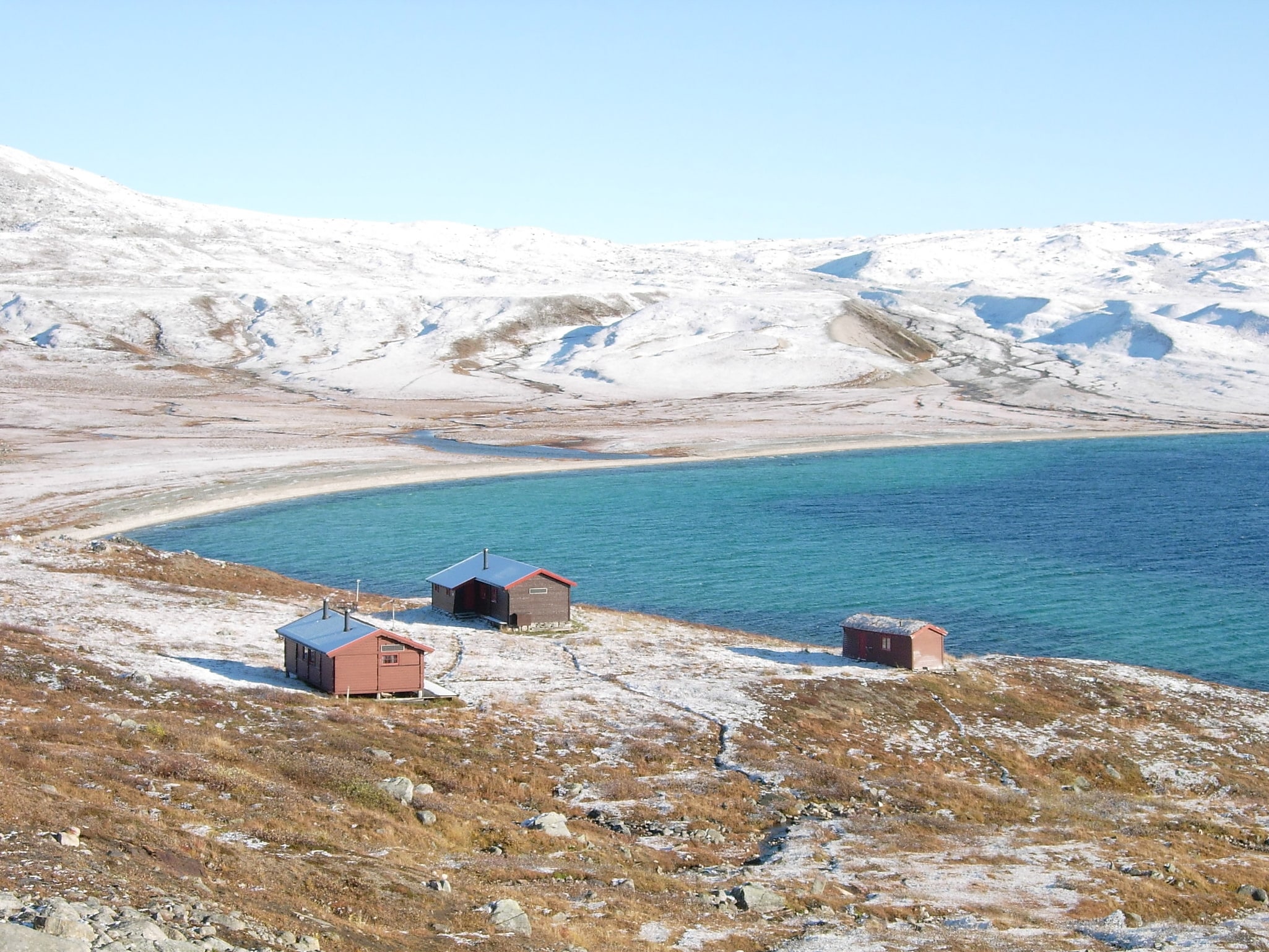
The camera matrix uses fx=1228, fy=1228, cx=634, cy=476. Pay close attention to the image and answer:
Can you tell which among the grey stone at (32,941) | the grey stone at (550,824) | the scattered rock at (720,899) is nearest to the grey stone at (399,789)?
the grey stone at (550,824)

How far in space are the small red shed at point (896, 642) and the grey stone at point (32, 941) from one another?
127 feet

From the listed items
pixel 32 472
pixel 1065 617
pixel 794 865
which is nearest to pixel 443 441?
pixel 32 472

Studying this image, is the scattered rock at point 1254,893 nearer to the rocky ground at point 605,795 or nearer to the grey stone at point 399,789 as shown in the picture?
the rocky ground at point 605,795

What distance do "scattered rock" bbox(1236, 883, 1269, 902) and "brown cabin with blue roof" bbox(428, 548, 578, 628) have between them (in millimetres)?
32057

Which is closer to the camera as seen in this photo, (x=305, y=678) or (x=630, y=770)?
(x=630, y=770)

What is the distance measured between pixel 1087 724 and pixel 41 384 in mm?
150478

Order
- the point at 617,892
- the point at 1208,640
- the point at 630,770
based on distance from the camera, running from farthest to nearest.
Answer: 1. the point at 1208,640
2. the point at 630,770
3. the point at 617,892

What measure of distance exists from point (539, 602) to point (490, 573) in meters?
3.40

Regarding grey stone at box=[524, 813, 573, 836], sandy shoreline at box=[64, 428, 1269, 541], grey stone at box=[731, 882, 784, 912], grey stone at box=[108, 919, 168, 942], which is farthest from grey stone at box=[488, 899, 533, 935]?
sandy shoreline at box=[64, 428, 1269, 541]

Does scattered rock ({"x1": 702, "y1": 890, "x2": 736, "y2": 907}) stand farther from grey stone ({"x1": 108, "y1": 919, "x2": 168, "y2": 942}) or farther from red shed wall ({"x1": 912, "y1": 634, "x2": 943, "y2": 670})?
red shed wall ({"x1": 912, "y1": 634, "x2": 943, "y2": 670})

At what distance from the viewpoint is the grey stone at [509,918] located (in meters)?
21.8

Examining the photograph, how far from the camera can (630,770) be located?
3622 centimetres

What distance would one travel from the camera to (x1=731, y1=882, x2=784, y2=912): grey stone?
84.0 feet

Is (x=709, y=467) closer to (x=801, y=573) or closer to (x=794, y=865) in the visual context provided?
(x=801, y=573)
